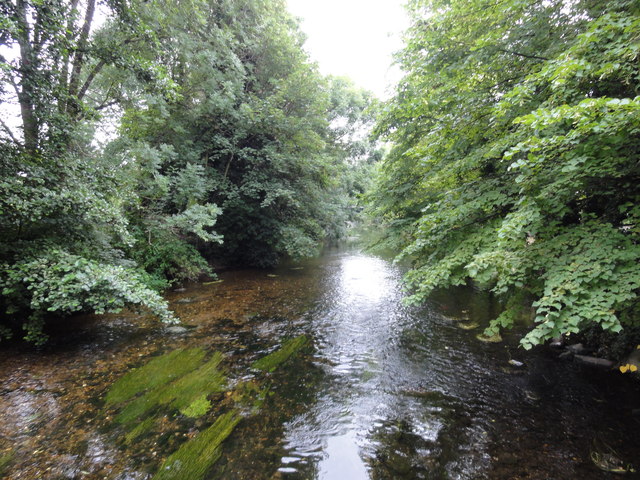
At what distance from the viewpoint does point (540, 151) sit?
3137 mm

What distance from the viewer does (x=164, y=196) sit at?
8.80 m

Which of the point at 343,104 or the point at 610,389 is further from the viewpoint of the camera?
the point at 343,104

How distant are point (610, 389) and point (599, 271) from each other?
344cm

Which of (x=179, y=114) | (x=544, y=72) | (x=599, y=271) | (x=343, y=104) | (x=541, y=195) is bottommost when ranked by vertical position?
(x=599, y=271)

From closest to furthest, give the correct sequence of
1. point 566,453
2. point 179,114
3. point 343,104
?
point 566,453, point 179,114, point 343,104

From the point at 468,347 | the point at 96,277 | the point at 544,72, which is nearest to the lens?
the point at 544,72

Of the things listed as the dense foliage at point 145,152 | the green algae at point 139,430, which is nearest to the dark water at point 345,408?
the green algae at point 139,430

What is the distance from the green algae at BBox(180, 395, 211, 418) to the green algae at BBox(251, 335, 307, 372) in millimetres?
1099

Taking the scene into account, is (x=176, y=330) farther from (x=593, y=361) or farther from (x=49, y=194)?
(x=593, y=361)

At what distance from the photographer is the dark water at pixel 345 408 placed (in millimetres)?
3080

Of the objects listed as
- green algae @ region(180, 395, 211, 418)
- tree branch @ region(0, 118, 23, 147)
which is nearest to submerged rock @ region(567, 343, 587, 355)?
green algae @ region(180, 395, 211, 418)

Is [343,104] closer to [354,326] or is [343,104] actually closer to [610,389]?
[354,326]

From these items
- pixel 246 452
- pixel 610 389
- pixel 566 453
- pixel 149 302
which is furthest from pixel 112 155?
pixel 610 389

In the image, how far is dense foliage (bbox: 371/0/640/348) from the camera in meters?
2.43
